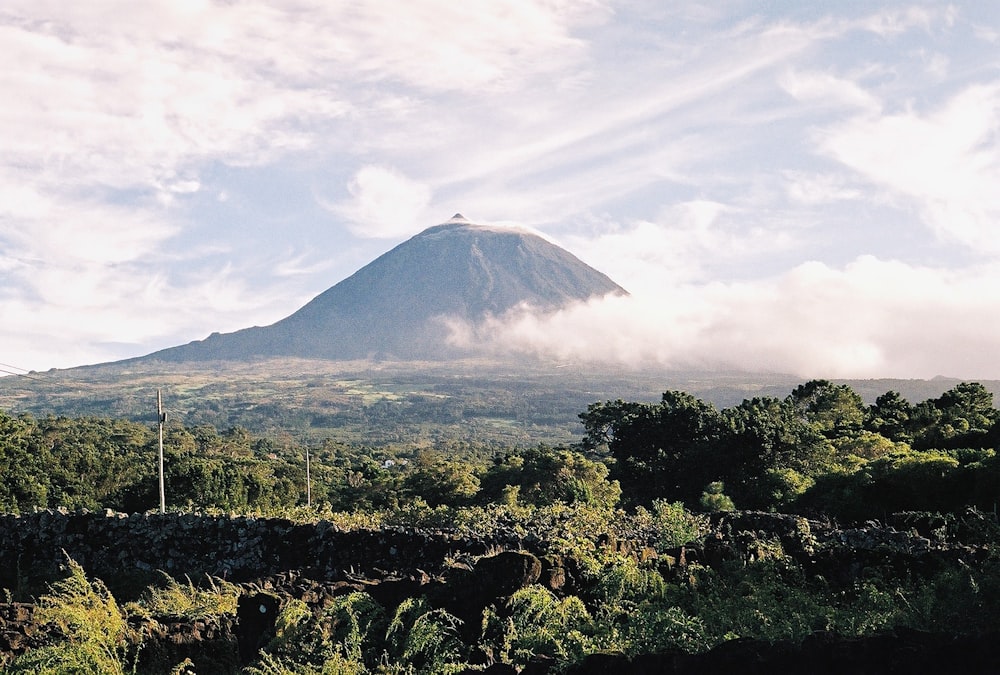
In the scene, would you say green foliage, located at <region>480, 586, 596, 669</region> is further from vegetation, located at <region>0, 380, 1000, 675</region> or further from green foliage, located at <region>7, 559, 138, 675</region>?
green foliage, located at <region>7, 559, 138, 675</region>

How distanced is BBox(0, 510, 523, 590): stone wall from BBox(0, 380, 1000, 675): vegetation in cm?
69

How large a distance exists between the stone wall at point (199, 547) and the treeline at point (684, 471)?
30.9 ft

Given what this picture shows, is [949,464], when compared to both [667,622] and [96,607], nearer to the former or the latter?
[667,622]

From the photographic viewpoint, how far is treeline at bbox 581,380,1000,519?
53.5ft

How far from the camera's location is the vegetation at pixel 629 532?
5898mm

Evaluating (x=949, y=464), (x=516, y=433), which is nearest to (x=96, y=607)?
(x=949, y=464)

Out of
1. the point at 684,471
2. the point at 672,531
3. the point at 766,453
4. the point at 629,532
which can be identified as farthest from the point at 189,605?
the point at 684,471

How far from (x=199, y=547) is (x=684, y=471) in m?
21.6

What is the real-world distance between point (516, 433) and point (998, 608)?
14267 cm

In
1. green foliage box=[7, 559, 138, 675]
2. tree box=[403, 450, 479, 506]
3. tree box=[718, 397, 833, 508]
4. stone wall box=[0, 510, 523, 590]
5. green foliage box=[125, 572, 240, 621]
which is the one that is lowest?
tree box=[403, 450, 479, 506]

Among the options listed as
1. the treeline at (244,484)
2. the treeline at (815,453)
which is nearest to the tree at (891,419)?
the treeline at (815,453)

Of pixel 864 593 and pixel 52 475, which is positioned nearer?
pixel 864 593

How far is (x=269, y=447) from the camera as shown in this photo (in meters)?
78.0

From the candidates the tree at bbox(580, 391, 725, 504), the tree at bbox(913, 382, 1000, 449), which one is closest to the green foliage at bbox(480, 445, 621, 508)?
the tree at bbox(580, 391, 725, 504)
